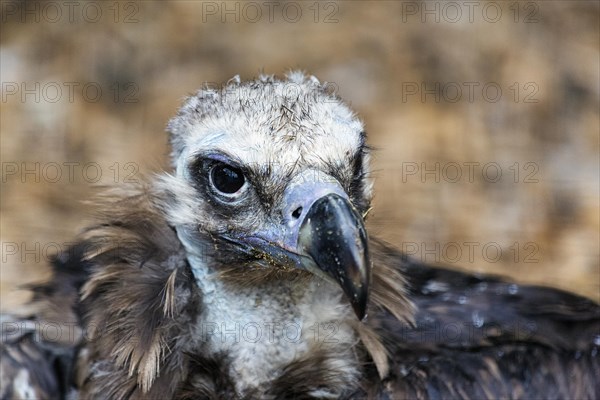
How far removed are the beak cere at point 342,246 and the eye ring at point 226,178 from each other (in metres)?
0.34

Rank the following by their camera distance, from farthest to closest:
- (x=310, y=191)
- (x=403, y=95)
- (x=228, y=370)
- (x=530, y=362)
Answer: (x=403, y=95) → (x=530, y=362) → (x=228, y=370) → (x=310, y=191)

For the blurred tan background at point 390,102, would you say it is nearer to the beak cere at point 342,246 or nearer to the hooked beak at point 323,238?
the hooked beak at point 323,238

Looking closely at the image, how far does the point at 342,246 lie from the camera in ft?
8.66

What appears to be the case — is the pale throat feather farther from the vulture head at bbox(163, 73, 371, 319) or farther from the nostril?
the nostril

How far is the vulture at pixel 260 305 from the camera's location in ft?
9.63

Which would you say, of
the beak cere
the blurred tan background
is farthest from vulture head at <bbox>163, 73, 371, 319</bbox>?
the blurred tan background

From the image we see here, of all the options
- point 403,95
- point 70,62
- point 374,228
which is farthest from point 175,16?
point 374,228

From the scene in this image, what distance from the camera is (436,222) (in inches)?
245

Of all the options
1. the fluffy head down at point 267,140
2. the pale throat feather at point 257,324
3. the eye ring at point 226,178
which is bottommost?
the pale throat feather at point 257,324

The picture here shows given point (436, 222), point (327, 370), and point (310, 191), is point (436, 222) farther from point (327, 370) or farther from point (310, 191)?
point (310, 191)

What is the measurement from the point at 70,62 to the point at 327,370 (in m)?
4.57

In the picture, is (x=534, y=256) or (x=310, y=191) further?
(x=534, y=256)

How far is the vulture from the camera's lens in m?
2.94

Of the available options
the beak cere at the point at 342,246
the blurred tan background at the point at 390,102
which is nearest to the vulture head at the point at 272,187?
the beak cere at the point at 342,246
